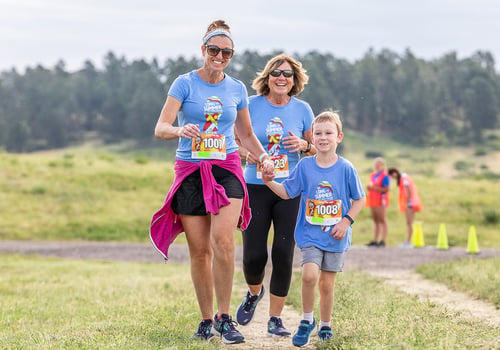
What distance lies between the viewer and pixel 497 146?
339ft

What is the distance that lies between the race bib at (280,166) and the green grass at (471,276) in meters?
3.56

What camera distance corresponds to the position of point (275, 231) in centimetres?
700

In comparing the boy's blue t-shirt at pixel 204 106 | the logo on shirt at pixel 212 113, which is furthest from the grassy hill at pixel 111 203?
the logo on shirt at pixel 212 113

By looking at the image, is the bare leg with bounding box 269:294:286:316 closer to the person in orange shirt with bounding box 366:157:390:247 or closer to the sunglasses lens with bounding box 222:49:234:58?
the sunglasses lens with bounding box 222:49:234:58

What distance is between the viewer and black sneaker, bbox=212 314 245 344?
249 inches

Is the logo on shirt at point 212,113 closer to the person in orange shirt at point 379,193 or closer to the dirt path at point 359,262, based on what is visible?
the dirt path at point 359,262

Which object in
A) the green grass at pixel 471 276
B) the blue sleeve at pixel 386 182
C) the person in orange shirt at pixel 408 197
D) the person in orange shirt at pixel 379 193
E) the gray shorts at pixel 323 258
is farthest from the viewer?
the person in orange shirt at pixel 408 197

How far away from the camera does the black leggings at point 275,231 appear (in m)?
6.92

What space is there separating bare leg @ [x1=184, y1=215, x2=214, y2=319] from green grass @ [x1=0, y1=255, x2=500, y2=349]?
355 mm

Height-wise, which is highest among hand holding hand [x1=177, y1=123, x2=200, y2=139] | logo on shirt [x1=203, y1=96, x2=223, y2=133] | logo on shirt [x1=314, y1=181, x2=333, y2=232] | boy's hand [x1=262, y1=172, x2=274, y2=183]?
logo on shirt [x1=203, y1=96, x2=223, y2=133]

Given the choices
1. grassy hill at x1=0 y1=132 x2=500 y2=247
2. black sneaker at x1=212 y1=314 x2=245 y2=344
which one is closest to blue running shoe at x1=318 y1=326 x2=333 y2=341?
black sneaker at x1=212 y1=314 x2=245 y2=344

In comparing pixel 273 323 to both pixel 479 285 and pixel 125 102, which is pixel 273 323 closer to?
pixel 479 285

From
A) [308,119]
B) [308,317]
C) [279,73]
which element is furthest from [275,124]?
[308,317]

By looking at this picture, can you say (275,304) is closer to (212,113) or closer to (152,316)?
(152,316)
